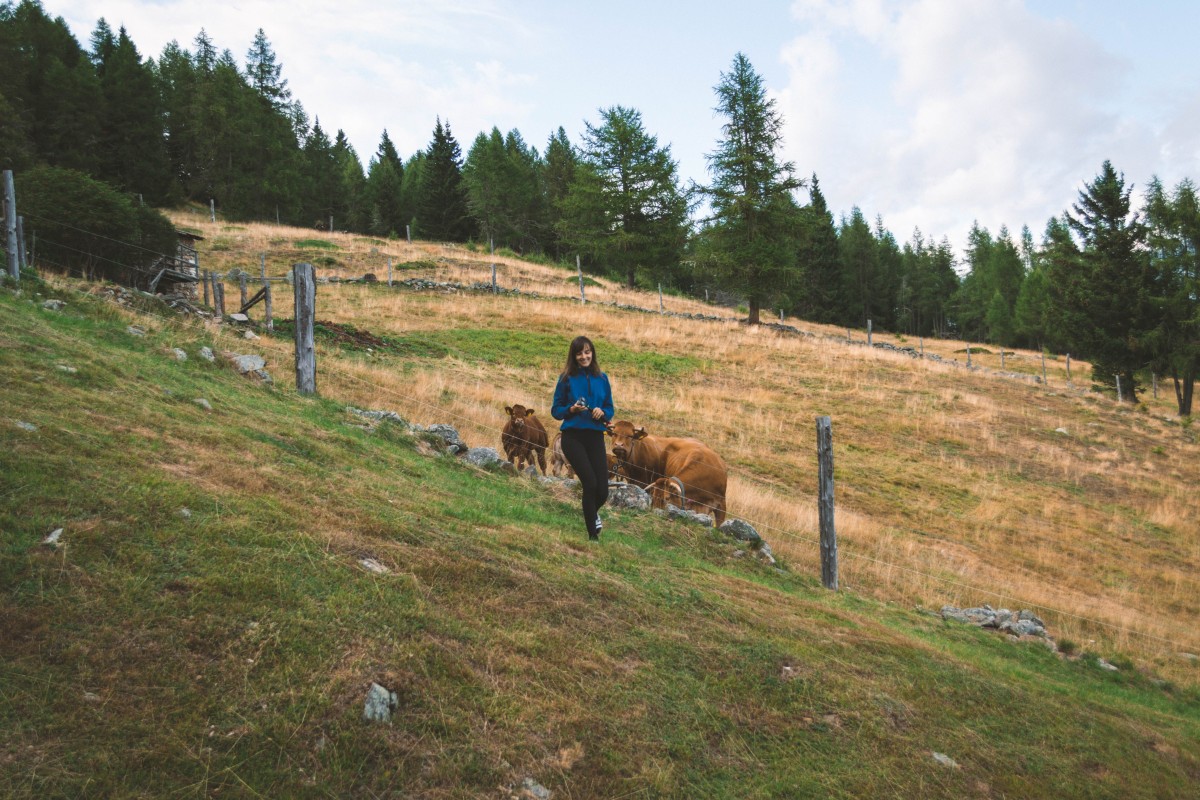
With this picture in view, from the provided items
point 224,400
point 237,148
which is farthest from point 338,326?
point 237,148

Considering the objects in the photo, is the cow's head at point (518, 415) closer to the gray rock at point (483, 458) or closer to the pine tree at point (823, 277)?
the gray rock at point (483, 458)

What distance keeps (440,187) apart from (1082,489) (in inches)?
2290

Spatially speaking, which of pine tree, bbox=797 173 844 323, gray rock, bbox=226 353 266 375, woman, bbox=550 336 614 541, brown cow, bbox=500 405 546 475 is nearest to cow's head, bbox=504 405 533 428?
brown cow, bbox=500 405 546 475

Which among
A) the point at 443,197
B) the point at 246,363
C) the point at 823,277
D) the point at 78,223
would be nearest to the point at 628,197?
the point at 443,197

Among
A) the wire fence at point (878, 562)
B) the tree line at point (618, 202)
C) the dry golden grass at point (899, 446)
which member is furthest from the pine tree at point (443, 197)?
the wire fence at point (878, 562)

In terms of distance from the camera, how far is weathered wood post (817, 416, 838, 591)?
28.0ft

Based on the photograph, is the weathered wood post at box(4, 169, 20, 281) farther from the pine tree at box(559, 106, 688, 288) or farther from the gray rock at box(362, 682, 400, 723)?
the pine tree at box(559, 106, 688, 288)

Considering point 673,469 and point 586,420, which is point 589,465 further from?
point 673,469

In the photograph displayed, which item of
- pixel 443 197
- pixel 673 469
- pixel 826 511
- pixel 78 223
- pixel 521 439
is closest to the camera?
pixel 826 511

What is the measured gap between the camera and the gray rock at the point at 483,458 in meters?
9.26

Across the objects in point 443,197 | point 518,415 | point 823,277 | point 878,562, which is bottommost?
point 878,562

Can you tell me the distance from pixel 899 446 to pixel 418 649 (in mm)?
19224

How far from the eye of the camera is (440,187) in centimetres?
6531

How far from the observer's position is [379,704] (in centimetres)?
310
